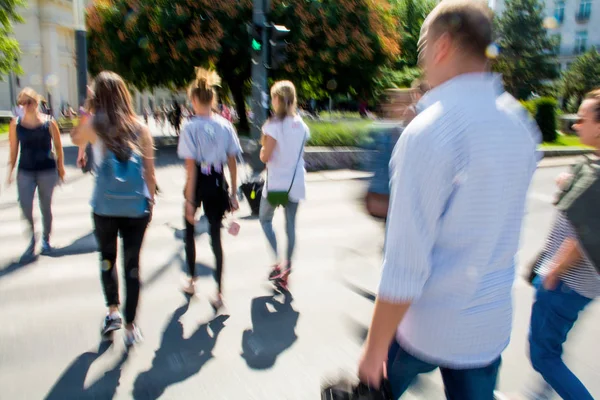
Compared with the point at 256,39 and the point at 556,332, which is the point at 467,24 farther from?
the point at 256,39

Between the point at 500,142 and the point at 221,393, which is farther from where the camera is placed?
the point at 221,393

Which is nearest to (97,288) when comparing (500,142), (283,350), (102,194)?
(102,194)

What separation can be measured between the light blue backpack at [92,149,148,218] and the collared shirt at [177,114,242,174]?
0.63 m

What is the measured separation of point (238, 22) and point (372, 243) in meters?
13.3

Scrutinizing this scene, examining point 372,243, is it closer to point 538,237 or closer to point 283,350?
point 283,350

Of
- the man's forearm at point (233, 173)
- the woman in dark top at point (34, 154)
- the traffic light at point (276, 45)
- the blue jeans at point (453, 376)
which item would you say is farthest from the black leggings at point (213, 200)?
the traffic light at point (276, 45)

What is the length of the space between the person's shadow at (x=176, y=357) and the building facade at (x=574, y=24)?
2386 inches

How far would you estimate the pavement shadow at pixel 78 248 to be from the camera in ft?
19.9

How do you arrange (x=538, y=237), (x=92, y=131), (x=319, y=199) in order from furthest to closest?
(x=319, y=199) → (x=538, y=237) → (x=92, y=131)

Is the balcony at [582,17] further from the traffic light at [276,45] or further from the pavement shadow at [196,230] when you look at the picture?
the pavement shadow at [196,230]

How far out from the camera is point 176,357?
3.65 meters

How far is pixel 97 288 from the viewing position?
501 cm

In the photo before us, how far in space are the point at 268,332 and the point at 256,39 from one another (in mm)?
7771

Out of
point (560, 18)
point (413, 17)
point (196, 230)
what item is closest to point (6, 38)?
point (413, 17)
